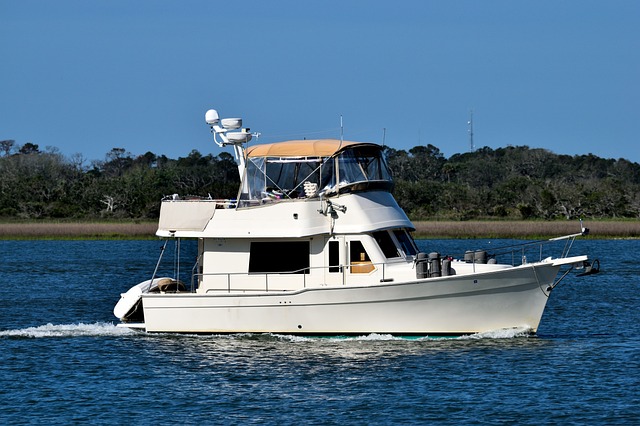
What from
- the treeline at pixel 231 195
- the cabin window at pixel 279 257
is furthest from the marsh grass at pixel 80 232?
the cabin window at pixel 279 257

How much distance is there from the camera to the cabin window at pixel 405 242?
2657 cm

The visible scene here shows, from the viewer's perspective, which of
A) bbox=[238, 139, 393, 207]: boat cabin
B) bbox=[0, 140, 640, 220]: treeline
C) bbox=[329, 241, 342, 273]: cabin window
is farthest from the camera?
bbox=[0, 140, 640, 220]: treeline

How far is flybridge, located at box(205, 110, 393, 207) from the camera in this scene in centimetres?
2597

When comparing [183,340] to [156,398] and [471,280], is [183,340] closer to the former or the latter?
[156,398]

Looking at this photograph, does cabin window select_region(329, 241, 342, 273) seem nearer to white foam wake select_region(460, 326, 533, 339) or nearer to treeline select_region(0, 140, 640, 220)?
white foam wake select_region(460, 326, 533, 339)

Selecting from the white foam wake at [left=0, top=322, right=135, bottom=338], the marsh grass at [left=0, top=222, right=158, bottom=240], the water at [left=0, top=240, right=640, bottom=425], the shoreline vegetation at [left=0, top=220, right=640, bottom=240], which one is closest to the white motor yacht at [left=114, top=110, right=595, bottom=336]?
the water at [left=0, top=240, right=640, bottom=425]

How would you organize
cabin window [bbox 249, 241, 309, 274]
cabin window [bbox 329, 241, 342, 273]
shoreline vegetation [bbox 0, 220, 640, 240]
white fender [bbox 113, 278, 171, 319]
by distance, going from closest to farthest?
cabin window [bbox 329, 241, 342, 273] < cabin window [bbox 249, 241, 309, 274] < white fender [bbox 113, 278, 171, 319] < shoreline vegetation [bbox 0, 220, 640, 240]

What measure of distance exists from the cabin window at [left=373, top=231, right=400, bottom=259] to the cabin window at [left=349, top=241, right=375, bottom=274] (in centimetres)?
46

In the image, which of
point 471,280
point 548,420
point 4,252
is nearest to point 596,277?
point 471,280

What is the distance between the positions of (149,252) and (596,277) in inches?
1073

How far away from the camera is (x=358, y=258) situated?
84.0 ft

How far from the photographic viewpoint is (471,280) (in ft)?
79.5

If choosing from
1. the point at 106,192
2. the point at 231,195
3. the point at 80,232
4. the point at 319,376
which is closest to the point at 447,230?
the point at 231,195

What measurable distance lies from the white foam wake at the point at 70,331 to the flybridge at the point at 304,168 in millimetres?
5032
